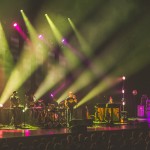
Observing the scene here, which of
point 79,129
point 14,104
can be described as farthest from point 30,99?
point 79,129

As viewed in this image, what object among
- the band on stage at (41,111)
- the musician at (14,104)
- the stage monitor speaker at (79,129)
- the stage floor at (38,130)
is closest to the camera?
the stage floor at (38,130)

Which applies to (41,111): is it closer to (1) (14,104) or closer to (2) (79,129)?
(1) (14,104)

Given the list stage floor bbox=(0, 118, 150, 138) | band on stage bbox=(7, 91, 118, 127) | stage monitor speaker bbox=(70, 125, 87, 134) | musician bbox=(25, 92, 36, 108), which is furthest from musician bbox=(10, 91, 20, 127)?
stage monitor speaker bbox=(70, 125, 87, 134)

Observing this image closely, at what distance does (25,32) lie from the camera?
62.0 ft

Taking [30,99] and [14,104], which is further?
[30,99]

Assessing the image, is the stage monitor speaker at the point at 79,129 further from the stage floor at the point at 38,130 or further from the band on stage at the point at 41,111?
the band on stage at the point at 41,111

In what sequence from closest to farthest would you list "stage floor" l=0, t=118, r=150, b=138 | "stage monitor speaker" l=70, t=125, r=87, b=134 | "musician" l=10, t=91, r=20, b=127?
"stage floor" l=0, t=118, r=150, b=138 → "stage monitor speaker" l=70, t=125, r=87, b=134 → "musician" l=10, t=91, r=20, b=127

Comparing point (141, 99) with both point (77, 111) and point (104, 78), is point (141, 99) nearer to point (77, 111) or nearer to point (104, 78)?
point (104, 78)

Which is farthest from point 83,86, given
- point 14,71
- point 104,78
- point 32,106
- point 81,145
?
point 81,145

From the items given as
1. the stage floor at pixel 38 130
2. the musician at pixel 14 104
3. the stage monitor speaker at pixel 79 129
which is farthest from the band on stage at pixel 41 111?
the stage monitor speaker at pixel 79 129

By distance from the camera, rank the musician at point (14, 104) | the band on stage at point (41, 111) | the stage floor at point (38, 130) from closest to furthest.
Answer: the stage floor at point (38, 130)
the musician at point (14, 104)
the band on stage at point (41, 111)

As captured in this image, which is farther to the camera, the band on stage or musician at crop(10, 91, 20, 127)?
the band on stage

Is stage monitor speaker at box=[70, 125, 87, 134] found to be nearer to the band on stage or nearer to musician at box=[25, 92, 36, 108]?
the band on stage

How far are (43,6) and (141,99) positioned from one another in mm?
8786
